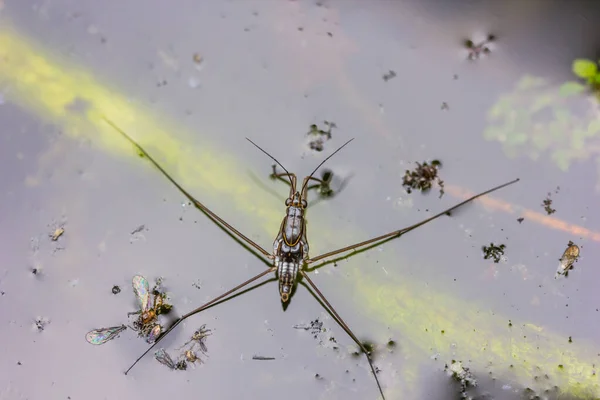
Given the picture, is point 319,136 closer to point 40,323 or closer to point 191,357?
point 191,357

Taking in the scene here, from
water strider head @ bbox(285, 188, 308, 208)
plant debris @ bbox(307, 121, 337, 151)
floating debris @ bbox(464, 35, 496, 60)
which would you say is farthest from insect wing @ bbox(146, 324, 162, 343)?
floating debris @ bbox(464, 35, 496, 60)

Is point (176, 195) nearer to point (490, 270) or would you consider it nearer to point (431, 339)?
point (431, 339)

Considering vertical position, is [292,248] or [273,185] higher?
[273,185]

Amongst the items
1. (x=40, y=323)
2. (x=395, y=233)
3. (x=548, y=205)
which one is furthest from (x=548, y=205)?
(x=40, y=323)

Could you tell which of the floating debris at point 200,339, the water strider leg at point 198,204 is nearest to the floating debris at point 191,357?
the floating debris at point 200,339

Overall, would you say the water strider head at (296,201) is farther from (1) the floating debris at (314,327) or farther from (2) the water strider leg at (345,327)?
(1) the floating debris at (314,327)

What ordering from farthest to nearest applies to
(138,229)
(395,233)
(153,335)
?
(138,229) → (395,233) → (153,335)
